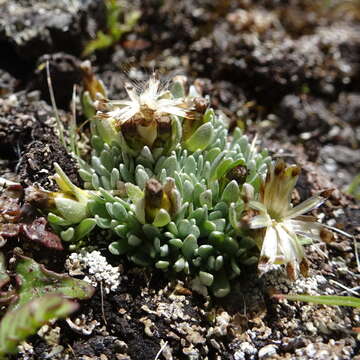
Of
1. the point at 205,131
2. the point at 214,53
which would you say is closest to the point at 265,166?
the point at 205,131

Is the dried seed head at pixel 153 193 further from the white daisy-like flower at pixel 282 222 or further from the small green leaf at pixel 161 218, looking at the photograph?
the white daisy-like flower at pixel 282 222

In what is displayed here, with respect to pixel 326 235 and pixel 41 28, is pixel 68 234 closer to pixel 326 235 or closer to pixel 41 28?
pixel 326 235

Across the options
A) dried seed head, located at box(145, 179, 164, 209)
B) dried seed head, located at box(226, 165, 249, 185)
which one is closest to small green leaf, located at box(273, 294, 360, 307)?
dried seed head, located at box(226, 165, 249, 185)

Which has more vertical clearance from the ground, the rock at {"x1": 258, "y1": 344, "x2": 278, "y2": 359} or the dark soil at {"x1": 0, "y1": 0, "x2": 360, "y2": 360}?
the dark soil at {"x1": 0, "y1": 0, "x2": 360, "y2": 360}

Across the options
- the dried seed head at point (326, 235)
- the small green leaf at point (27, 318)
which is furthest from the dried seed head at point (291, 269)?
the small green leaf at point (27, 318)

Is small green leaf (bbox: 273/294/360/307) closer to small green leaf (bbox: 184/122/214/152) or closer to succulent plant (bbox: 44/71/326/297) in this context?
succulent plant (bbox: 44/71/326/297)

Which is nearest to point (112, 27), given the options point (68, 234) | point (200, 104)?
point (200, 104)

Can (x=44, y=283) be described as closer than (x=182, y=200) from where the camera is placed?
Yes
